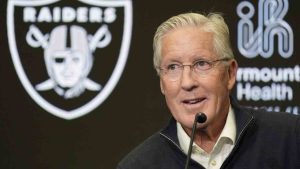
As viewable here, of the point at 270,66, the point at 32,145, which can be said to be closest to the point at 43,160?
the point at 32,145

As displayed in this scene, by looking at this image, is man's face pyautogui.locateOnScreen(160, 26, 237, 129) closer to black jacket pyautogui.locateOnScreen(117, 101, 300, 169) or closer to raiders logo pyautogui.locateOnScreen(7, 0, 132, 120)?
black jacket pyautogui.locateOnScreen(117, 101, 300, 169)

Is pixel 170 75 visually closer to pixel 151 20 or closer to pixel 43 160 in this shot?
pixel 151 20

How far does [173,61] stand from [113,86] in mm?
936

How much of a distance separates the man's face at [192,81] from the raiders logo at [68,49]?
898 millimetres

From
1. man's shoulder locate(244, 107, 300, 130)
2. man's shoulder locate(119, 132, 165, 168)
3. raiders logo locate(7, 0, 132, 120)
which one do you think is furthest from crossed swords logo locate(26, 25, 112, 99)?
man's shoulder locate(244, 107, 300, 130)

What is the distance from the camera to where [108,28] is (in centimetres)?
274

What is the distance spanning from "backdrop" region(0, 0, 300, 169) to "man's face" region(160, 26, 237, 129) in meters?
0.88

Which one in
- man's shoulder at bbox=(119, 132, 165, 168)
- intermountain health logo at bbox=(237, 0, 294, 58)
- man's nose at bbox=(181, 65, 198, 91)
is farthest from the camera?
intermountain health logo at bbox=(237, 0, 294, 58)

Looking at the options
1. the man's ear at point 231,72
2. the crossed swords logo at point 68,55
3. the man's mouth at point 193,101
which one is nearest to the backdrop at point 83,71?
the crossed swords logo at point 68,55

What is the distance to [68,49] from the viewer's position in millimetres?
2732

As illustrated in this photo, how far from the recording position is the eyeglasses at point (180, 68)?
1.81 m

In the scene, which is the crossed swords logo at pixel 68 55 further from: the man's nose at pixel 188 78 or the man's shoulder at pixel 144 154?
the man's nose at pixel 188 78

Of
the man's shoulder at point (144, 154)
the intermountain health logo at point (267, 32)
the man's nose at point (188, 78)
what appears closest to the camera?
the man's nose at point (188, 78)

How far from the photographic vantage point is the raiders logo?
272cm
